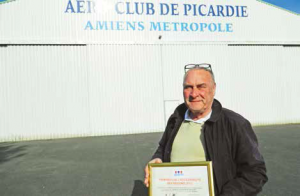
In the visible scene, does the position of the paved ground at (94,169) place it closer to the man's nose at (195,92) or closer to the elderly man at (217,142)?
the elderly man at (217,142)

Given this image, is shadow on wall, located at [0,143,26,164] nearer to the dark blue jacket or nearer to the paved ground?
the paved ground

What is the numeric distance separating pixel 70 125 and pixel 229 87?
968cm

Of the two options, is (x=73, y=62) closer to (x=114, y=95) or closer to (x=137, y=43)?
(x=114, y=95)

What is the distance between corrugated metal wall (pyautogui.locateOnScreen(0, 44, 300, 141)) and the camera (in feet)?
37.2

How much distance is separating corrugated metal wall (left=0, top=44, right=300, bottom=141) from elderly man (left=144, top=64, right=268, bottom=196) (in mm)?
10167

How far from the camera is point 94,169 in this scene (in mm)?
5820

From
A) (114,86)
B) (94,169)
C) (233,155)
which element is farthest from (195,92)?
(114,86)

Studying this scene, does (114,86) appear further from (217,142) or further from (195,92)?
(217,142)

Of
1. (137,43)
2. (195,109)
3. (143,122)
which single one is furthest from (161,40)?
(195,109)

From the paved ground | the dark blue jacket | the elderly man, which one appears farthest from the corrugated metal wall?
the dark blue jacket

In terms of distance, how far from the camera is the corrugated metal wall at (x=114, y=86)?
37.2 ft

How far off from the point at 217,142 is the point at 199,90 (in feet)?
1.57

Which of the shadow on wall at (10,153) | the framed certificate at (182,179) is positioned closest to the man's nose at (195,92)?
the framed certificate at (182,179)

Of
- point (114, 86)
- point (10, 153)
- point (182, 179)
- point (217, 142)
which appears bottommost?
point (10, 153)
